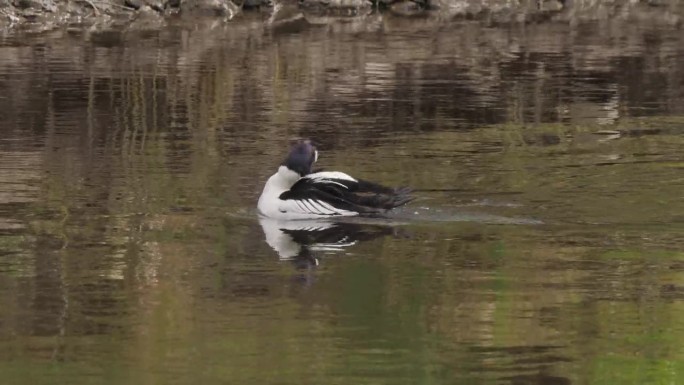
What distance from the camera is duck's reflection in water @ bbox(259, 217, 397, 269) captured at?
11531 millimetres

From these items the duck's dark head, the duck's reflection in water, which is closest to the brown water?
the duck's reflection in water

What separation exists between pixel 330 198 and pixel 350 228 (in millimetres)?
365

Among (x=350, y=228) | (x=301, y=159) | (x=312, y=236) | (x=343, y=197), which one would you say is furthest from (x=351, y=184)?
(x=312, y=236)

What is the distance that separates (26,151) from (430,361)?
8.97m

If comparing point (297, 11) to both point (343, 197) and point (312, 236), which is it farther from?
point (312, 236)

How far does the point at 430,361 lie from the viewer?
8.27 m

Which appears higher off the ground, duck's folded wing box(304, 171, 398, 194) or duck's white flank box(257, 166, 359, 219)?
duck's folded wing box(304, 171, 398, 194)

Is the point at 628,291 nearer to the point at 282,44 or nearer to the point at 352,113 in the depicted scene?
the point at 352,113

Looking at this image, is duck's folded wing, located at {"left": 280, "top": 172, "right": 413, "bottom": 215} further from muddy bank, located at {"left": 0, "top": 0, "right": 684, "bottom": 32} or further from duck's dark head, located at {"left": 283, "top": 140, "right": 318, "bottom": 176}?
muddy bank, located at {"left": 0, "top": 0, "right": 684, "bottom": 32}

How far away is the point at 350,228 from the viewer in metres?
12.6

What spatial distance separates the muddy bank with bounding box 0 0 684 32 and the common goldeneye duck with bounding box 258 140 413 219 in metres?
18.8

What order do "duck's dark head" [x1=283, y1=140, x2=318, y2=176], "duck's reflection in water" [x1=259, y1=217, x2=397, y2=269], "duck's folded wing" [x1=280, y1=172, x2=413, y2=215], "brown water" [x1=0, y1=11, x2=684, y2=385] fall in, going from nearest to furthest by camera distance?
"brown water" [x1=0, y1=11, x2=684, y2=385], "duck's reflection in water" [x1=259, y1=217, x2=397, y2=269], "duck's folded wing" [x1=280, y1=172, x2=413, y2=215], "duck's dark head" [x1=283, y1=140, x2=318, y2=176]

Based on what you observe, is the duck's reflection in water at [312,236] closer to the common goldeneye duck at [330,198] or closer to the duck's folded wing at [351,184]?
the common goldeneye duck at [330,198]

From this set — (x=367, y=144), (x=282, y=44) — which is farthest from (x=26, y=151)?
(x=282, y=44)
